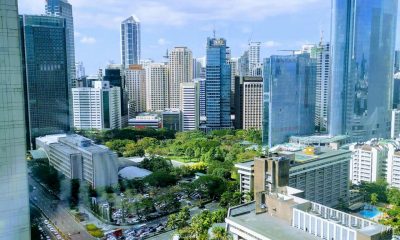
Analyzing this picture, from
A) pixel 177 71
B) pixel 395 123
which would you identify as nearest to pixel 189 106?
pixel 177 71

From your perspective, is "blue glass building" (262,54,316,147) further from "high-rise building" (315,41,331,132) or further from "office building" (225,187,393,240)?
"office building" (225,187,393,240)

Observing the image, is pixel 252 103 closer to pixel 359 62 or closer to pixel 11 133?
pixel 359 62

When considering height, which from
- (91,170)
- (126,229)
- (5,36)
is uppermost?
(5,36)

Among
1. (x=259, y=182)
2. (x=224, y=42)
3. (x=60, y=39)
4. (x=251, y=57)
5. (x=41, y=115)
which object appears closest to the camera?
(x=259, y=182)

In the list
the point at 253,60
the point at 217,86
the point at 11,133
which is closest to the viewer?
the point at 11,133

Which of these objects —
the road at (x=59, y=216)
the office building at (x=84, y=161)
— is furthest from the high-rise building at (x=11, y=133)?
the office building at (x=84, y=161)

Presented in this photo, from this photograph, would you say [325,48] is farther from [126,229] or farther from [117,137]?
[126,229]

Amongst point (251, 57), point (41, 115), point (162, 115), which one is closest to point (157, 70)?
point (162, 115)
